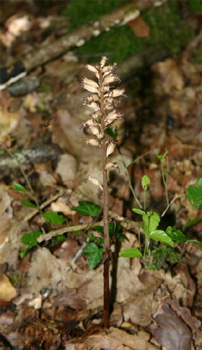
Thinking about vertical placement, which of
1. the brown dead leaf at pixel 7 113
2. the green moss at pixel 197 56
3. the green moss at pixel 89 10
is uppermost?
the green moss at pixel 89 10

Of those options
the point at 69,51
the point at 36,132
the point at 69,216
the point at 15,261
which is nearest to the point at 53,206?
the point at 69,216

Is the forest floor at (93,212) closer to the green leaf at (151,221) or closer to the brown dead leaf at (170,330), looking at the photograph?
the brown dead leaf at (170,330)

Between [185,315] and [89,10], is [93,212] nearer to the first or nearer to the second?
[185,315]

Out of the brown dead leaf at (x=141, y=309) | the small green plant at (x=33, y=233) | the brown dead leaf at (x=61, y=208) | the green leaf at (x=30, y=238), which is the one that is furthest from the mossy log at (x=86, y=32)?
the brown dead leaf at (x=141, y=309)

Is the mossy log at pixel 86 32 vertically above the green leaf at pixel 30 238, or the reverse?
the mossy log at pixel 86 32

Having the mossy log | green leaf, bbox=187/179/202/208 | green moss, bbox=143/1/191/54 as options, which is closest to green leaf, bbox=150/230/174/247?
green leaf, bbox=187/179/202/208

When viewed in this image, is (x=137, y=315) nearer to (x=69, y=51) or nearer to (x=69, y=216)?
(x=69, y=216)

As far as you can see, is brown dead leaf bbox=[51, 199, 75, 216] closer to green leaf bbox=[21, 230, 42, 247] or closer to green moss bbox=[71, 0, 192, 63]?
green leaf bbox=[21, 230, 42, 247]
